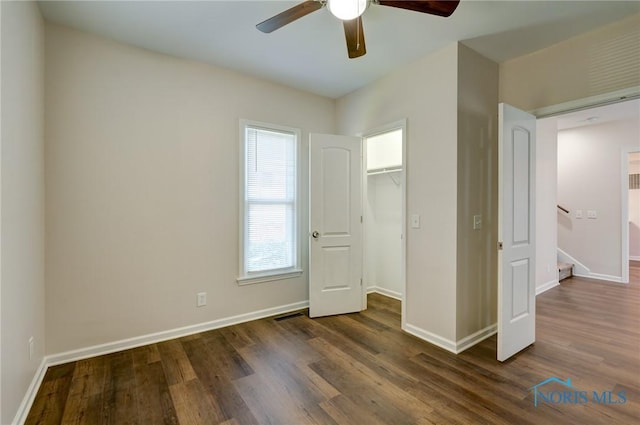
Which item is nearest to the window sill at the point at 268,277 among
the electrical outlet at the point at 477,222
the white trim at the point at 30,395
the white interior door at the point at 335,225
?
the white interior door at the point at 335,225

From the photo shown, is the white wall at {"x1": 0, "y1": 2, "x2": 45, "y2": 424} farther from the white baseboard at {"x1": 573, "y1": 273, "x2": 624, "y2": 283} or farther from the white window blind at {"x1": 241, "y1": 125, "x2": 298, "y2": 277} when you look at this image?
Result: the white baseboard at {"x1": 573, "y1": 273, "x2": 624, "y2": 283}

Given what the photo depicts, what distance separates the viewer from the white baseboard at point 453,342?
8.32 feet

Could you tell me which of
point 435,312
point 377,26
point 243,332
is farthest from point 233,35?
point 435,312

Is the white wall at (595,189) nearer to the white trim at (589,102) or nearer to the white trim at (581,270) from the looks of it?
the white trim at (581,270)

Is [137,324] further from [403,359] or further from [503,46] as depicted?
[503,46]

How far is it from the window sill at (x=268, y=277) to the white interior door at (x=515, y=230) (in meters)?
2.18

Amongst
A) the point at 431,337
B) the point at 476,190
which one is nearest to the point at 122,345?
the point at 431,337

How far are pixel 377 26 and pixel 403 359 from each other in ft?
8.98

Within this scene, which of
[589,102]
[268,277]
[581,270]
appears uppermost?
[589,102]

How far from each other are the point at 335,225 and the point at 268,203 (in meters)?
0.83

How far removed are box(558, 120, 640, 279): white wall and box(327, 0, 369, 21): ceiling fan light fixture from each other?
5539 millimetres

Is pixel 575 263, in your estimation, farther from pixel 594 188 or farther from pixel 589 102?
pixel 589 102

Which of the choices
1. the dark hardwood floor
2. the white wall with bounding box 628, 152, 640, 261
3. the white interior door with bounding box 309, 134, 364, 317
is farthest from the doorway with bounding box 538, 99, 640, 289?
the white interior door with bounding box 309, 134, 364, 317

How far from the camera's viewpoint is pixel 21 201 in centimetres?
178
